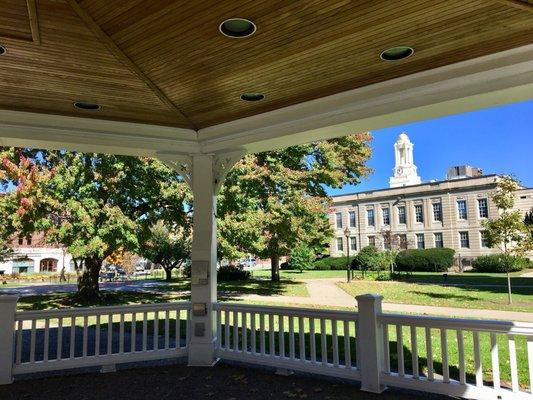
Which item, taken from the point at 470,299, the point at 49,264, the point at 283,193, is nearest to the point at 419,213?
the point at 470,299

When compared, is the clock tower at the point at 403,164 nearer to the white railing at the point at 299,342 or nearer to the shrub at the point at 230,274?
the shrub at the point at 230,274

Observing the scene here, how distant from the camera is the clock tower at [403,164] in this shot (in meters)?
81.3

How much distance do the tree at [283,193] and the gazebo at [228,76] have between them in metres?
7.26

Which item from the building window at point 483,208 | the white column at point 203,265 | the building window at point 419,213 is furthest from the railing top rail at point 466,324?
the building window at point 419,213

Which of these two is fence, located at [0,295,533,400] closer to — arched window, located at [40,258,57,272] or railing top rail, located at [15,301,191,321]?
railing top rail, located at [15,301,191,321]

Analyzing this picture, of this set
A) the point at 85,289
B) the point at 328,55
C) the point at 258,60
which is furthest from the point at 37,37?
the point at 85,289

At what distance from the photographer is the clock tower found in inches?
3201

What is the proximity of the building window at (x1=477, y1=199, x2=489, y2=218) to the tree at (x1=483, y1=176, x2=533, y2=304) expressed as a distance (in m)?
27.6

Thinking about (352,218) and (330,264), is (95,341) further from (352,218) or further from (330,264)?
(352,218)

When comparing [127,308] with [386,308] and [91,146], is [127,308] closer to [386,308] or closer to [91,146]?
[91,146]

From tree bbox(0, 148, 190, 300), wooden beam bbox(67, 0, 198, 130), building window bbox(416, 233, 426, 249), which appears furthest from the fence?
building window bbox(416, 233, 426, 249)

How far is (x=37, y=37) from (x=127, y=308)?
139 inches

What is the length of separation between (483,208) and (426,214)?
5375mm

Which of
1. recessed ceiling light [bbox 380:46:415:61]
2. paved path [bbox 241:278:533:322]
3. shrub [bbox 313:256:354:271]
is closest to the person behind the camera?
recessed ceiling light [bbox 380:46:415:61]
